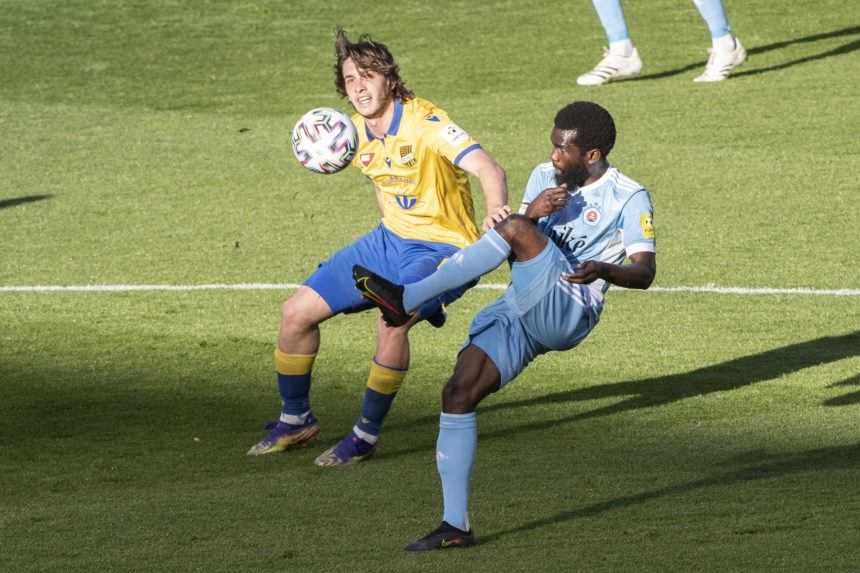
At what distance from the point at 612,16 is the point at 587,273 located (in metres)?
12.3

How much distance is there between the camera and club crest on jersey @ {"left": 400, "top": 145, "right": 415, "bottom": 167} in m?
8.78

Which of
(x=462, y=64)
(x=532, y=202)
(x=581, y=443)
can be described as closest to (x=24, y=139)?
(x=462, y=64)

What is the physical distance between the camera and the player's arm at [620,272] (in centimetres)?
684

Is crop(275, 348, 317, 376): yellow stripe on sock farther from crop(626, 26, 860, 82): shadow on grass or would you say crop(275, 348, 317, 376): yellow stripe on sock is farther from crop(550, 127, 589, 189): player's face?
crop(626, 26, 860, 82): shadow on grass

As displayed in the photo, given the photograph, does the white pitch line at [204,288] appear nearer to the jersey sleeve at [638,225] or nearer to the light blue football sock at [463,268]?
the jersey sleeve at [638,225]

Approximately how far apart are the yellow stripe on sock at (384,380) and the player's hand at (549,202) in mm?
1928

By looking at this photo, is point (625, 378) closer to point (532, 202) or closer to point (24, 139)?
point (532, 202)

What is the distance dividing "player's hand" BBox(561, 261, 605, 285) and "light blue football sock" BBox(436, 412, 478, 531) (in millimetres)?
696

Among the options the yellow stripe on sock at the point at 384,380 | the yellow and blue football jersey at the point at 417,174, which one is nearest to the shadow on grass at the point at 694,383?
the yellow stripe on sock at the point at 384,380

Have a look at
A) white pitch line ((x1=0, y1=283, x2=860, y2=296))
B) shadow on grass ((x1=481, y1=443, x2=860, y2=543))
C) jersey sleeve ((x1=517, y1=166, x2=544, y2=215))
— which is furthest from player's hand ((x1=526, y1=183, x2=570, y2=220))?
white pitch line ((x1=0, y1=283, x2=860, y2=296))

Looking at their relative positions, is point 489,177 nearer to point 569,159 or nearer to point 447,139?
point 447,139

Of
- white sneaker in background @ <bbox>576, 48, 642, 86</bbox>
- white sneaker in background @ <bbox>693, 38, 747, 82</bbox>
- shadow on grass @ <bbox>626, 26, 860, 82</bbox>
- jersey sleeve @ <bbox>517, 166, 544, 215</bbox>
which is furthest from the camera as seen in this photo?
shadow on grass @ <bbox>626, 26, 860, 82</bbox>

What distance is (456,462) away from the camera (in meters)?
6.95

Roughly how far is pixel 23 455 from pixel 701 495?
11.3 ft
